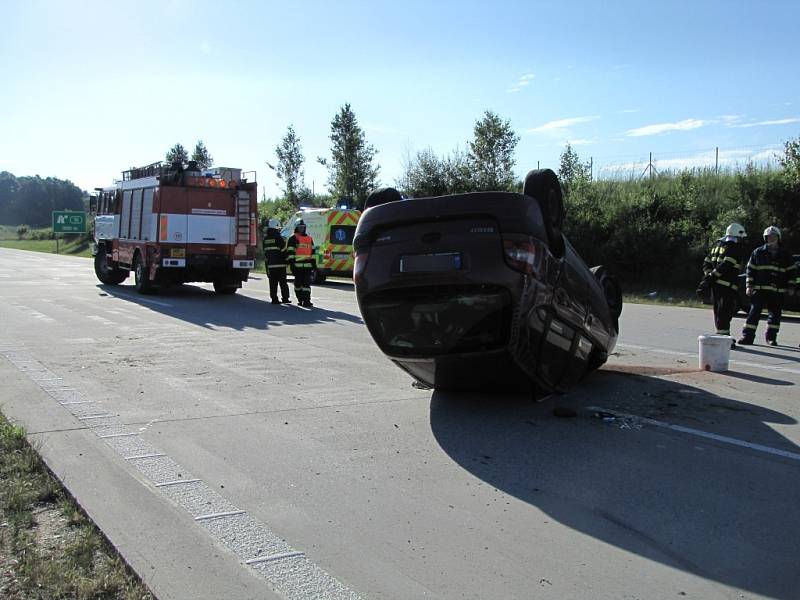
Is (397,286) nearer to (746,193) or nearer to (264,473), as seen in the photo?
(264,473)

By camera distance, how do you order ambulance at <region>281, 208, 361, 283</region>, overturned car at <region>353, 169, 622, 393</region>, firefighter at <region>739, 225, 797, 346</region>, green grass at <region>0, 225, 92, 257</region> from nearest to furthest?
1. overturned car at <region>353, 169, 622, 393</region>
2. firefighter at <region>739, 225, 797, 346</region>
3. ambulance at <region>281, 208, 361, 283</region>
4. green grass at <region>0, 225, 92, 257</region>

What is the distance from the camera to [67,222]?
60625 millimetres

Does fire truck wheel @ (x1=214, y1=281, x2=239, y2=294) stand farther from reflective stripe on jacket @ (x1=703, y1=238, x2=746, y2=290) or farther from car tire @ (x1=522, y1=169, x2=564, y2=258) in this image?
car tire @ (x1=522, y1=169, x2=564, y2=258)

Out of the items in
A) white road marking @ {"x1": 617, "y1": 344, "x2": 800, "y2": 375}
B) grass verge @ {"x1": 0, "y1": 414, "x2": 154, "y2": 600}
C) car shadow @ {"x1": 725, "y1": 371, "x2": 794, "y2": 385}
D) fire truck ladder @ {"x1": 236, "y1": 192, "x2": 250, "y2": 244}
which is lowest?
grass verge @ {"x1": 0, "y1": 414, "x2": 154, "y2": 600}

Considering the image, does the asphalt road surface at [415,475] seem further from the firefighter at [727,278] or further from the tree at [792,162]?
the tree at [792,162]

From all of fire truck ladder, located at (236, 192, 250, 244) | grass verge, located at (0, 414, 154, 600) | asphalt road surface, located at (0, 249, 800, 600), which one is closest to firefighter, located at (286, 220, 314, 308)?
fire truck ladder, located at (236, 192, 250, 244)

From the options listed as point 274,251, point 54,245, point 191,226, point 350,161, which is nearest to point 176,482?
point 274,251

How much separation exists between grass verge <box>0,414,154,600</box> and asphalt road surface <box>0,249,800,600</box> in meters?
0.11

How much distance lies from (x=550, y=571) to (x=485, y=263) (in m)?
2.37

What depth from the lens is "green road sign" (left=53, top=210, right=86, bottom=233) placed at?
2370 inches

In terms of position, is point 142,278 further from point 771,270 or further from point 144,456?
point 144,456

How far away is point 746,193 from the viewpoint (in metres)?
22.7

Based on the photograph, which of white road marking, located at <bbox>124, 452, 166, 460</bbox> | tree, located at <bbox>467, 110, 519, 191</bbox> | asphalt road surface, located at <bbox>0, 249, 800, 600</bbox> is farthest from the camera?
tree, located at <bbox>467, 110, 519, 191</bbox>

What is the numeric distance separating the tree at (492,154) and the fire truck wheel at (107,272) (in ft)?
61.0
